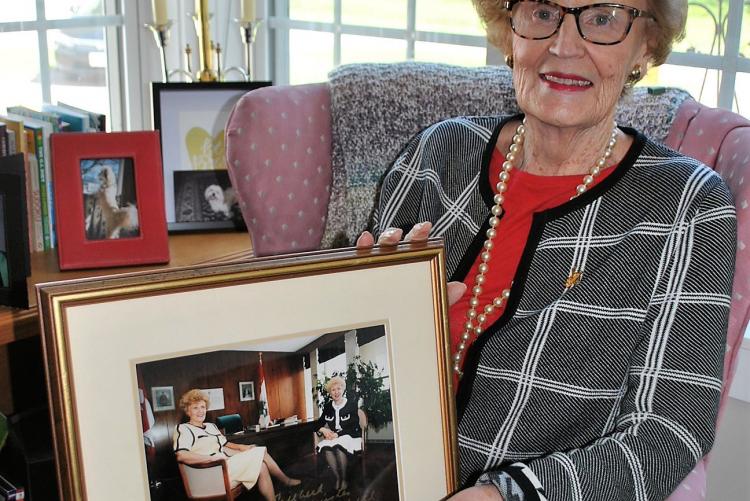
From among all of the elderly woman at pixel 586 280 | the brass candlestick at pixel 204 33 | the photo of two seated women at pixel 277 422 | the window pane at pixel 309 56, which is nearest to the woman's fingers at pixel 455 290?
the elderly woman at pixel 586 280

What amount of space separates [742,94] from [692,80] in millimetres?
108

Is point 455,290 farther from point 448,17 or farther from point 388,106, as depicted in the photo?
point 448,17

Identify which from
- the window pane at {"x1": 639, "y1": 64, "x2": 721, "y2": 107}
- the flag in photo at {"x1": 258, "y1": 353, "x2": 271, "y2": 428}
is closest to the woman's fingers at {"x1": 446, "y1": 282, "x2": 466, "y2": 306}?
the flag in photo at {"x1": 258, "y1": 353, "x2": 271, "y2": 428}

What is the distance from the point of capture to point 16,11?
212cm

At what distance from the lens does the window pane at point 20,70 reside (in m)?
2.13

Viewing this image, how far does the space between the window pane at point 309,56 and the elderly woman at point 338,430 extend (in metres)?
1.63

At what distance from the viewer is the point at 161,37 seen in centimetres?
212

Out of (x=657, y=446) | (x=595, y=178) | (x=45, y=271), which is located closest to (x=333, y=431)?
(x=657, y=446)

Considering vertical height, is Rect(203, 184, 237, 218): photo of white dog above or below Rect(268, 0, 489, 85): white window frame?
below

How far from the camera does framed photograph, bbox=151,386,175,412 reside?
831mm

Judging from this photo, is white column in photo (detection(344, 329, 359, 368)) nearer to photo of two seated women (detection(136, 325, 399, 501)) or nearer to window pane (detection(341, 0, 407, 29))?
photo of two seated women (detection(136, 325, 399, 501))

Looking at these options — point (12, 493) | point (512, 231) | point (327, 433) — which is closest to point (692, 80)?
point (512, 231)

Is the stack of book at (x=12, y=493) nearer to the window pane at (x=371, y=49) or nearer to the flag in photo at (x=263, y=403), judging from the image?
the flag in photo at (x=263, y=403)

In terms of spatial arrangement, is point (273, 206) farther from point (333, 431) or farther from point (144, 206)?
point (333, 431)
